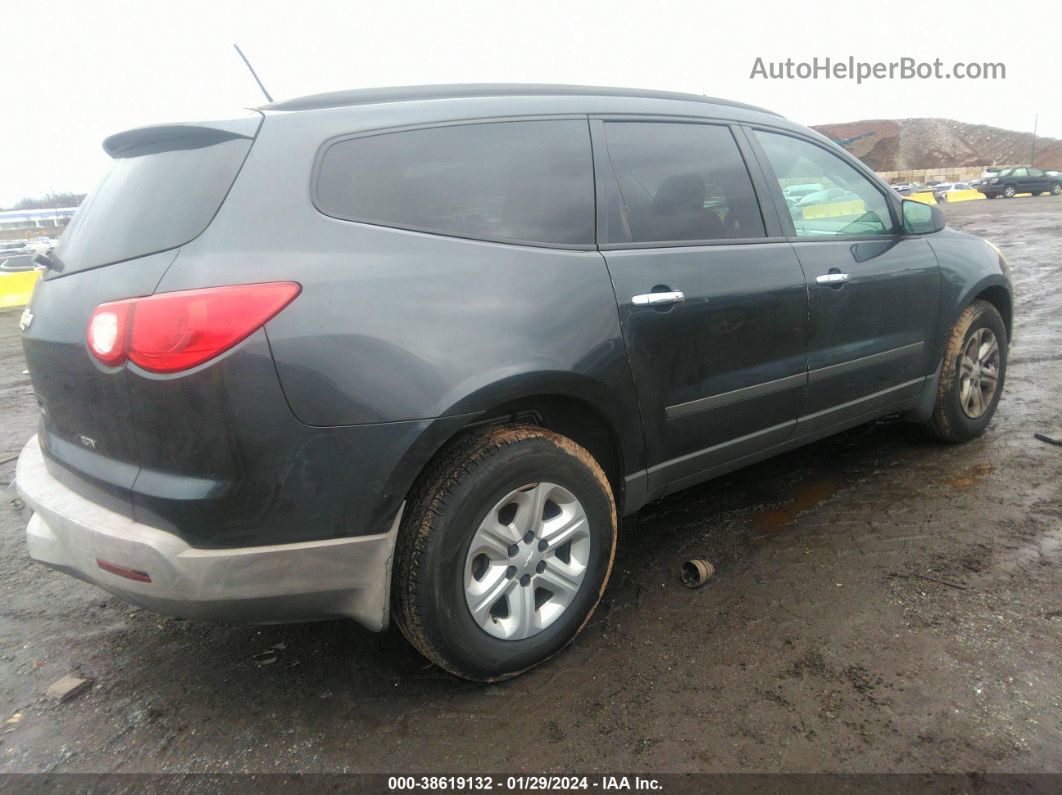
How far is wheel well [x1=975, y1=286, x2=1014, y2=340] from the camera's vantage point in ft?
13.9

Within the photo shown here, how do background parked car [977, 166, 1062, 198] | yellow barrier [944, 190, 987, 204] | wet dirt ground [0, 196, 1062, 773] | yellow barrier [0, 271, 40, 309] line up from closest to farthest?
wet dirt ground [0, 196, 1062, 773] < yellow barrier [0, 271, 40, 309] < background parked car [977, 166, 1062, 198] < yellow barrier [944, 190, 987, 204]

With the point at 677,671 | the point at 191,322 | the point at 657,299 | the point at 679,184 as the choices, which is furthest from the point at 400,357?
the point at 679,184

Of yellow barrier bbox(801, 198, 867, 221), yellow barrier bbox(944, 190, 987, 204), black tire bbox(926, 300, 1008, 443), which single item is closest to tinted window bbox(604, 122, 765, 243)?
yellow barrier bbox(801, 198, 867, 221)

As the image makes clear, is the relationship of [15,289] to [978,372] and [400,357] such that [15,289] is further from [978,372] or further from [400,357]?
[978,372]

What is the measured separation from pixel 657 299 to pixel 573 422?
0.51m

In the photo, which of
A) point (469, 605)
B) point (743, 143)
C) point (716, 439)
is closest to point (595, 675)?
point (469, 605)

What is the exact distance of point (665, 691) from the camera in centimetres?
232

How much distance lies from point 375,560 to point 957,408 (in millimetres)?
3381

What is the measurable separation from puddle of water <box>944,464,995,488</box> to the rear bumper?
293cm

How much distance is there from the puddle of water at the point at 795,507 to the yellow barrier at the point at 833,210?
4.29 ft

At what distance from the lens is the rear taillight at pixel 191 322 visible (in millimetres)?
1882

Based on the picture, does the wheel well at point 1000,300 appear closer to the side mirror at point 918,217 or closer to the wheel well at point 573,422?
the side mirror at point 918,217

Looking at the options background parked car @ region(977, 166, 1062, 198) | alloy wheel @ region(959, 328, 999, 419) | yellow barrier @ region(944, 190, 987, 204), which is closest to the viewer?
alloy wheel @ region(959, 328, 999, 419)

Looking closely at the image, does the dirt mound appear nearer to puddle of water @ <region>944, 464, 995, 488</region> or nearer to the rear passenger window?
puddle of water @ <region>944, 464, 995, 488</region>
